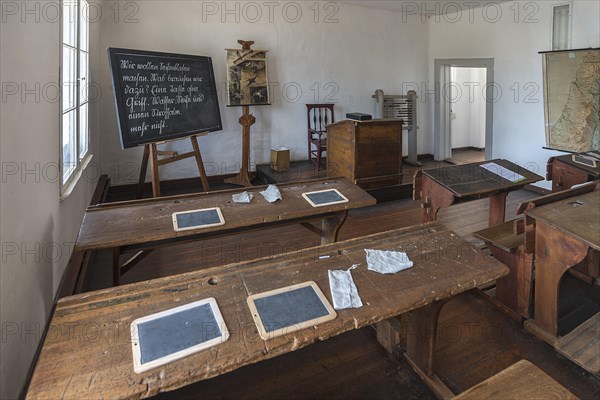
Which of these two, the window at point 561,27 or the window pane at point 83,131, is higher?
the window at point 561,27

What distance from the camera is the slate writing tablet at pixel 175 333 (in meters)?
0.97

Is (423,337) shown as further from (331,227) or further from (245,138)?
(245,138)

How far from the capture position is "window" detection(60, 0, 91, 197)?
272 centimetres

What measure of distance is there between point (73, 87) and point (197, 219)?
6.57ft

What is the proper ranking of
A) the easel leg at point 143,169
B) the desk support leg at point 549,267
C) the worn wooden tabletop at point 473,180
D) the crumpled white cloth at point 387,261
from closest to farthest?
1. the crumpled white cloth at point 387,261
2. the desk support leg at point 549,267
3. the worn wooden tabletop at point 473,180
4. the easel leg at point 143,169

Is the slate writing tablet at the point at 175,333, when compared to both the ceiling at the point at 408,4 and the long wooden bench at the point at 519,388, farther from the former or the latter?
the ceiling at the point at 408,4

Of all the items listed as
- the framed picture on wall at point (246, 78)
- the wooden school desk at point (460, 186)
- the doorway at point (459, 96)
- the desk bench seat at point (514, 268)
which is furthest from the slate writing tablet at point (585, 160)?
the framed picture on wall at point (246, 78)

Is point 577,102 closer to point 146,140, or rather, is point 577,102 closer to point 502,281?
point 502,281

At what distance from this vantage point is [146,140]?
11.5 feet

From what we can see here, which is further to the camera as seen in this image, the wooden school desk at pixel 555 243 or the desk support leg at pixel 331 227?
the desk support leg at pixel 331 227

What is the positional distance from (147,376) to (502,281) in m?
2.22

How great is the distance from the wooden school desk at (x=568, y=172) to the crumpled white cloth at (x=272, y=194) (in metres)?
2.51

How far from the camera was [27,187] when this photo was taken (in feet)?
5.56

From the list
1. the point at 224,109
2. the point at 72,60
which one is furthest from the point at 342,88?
the point at 72,60
